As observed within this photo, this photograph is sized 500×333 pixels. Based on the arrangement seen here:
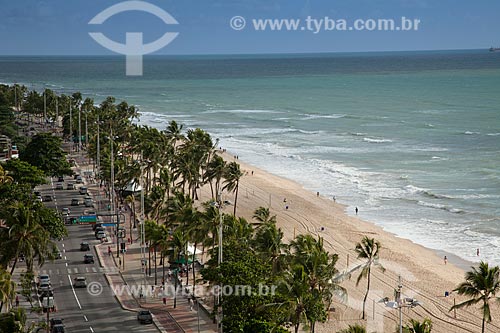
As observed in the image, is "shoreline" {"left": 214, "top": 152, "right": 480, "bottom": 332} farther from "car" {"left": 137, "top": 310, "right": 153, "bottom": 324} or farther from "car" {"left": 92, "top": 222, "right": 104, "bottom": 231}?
"car" {"left": 92, "top": 222, "right": 104, "bottom": 231}

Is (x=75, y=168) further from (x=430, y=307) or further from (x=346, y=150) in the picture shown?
(x=430, y=307)

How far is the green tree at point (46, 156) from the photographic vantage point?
87938 millimetres

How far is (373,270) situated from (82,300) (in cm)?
2548

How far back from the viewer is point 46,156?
88.3m

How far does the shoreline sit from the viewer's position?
56469 mm

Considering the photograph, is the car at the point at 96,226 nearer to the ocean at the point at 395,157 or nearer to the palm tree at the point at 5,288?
the ocean at the point at 395,157

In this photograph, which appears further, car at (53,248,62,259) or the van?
the van

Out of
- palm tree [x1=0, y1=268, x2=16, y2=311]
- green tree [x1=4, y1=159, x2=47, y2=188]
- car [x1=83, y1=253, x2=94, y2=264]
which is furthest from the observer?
green tree [x1=4, y1=159, x2=47, y2=188]

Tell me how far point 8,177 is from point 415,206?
148 feet

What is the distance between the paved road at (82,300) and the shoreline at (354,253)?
1374 centimetres

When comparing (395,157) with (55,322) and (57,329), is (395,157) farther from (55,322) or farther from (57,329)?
(57,329)

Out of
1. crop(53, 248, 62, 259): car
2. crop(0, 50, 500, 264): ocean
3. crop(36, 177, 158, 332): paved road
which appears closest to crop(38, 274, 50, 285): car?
crop(36, 177, 158, 332): paved road

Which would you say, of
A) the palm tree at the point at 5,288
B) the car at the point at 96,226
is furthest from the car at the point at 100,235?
the palm tree at the point at 5,288

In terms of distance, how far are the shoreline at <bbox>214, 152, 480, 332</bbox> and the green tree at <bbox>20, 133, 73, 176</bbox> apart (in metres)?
17.1
